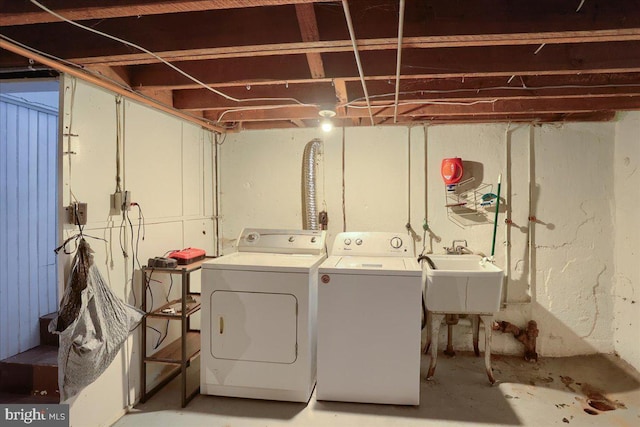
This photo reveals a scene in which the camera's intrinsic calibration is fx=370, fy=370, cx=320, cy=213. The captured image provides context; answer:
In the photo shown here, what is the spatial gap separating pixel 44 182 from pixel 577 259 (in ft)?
14.4

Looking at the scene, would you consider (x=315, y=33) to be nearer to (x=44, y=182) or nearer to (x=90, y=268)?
(x=90, y=268)

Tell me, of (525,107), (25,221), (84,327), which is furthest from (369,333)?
(25,221)

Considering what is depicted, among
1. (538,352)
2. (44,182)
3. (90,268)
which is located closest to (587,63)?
(538,352)

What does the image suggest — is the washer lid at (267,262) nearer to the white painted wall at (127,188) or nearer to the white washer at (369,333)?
the white washer at (369,333)

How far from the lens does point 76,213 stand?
192 centimetres

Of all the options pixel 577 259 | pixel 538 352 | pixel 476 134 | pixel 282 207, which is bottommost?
pixel 538 352

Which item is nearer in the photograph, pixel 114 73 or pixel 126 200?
pixel 114 73

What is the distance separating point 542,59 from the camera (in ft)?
6.38

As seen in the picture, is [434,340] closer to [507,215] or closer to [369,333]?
Result: [369,333]

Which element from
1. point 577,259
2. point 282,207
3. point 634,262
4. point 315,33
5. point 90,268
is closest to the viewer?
point 315,33

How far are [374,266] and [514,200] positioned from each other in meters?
1.59

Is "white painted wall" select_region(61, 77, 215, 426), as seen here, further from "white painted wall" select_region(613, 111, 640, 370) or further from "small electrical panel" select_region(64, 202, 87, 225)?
"white painted wall" select_region(613, 111, 640, 370)

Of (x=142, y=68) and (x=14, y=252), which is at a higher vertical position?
(x=142, y=68)

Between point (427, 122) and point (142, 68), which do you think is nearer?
point (142, 68)
